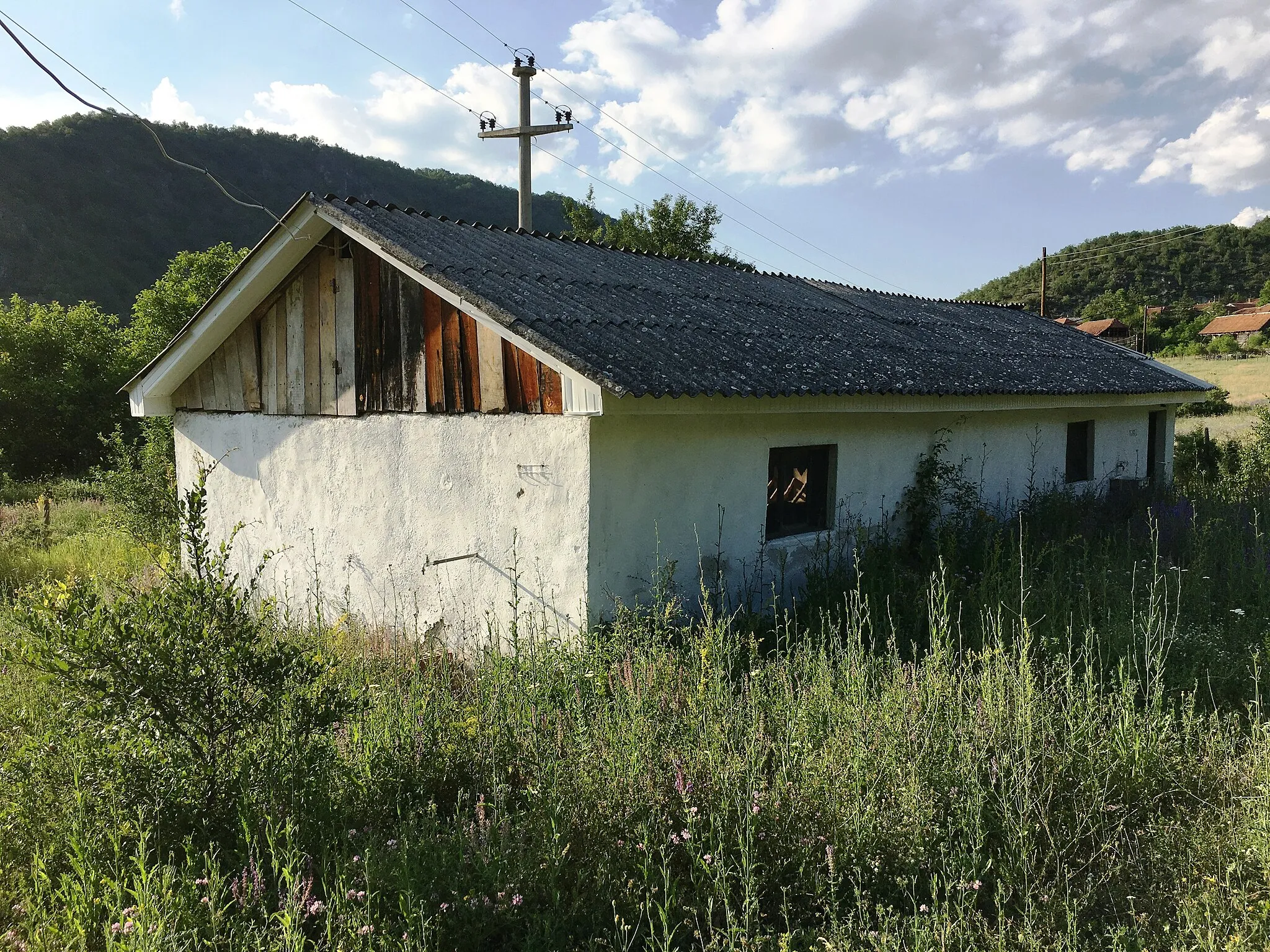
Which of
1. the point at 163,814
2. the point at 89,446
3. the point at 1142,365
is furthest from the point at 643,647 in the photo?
the point at 89,446

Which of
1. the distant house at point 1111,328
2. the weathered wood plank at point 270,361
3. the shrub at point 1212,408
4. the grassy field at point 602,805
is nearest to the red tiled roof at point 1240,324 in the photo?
the distant house at point 1111,328

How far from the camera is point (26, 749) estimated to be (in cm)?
402

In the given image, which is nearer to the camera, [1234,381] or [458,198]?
[1234,381]

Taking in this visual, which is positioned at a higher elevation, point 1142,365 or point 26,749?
point 1142,365

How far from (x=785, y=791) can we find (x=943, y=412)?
680 cm

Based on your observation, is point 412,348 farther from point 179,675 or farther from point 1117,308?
point 1117,308

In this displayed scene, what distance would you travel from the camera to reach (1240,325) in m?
54.8

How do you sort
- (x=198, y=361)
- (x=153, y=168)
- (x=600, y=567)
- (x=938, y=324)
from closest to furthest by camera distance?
(x=600, y=567), (x=198, y=361), (x=938, y=324), (x=153, y=168)

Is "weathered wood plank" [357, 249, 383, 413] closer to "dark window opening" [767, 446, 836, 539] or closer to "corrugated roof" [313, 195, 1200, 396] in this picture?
"corrugated roof" [313, 195, 1200, 396]

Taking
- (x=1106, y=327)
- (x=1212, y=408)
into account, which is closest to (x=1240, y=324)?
(x=1106, y=327)

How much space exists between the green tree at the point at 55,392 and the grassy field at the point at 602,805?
64.8 ft

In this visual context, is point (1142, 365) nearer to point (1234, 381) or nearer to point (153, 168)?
point (1234, 381)

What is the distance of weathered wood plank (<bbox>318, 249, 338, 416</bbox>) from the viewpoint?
804cm

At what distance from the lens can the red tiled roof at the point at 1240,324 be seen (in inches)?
2103
